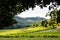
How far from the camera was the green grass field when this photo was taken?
13.2 metres

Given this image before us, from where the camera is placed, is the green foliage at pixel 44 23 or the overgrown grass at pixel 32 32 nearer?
the green foliage at pixel 44 23

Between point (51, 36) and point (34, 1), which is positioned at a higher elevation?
point (34, 1)

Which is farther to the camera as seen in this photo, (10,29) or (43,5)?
(10,29)

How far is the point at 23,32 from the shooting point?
1344 cm

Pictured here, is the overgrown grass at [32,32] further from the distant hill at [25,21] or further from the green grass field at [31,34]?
the distant hill at [25,21]

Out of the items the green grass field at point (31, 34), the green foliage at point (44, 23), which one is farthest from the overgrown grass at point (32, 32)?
the green foliage at point (44, 23)

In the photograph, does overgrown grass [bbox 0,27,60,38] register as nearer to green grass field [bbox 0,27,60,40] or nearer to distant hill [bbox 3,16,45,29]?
green grass field [bbox 0,27,60,40]

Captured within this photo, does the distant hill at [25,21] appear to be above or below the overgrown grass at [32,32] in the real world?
above

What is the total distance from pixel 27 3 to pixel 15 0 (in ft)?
1.38

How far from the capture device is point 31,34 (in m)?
13.5

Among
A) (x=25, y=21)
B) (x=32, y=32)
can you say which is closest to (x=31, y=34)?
(x=32, y=32)

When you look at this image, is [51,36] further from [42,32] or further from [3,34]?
[3,34]

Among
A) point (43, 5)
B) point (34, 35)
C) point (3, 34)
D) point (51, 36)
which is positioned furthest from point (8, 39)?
point (43, 5)

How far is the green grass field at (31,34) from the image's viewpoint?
43.2ft
